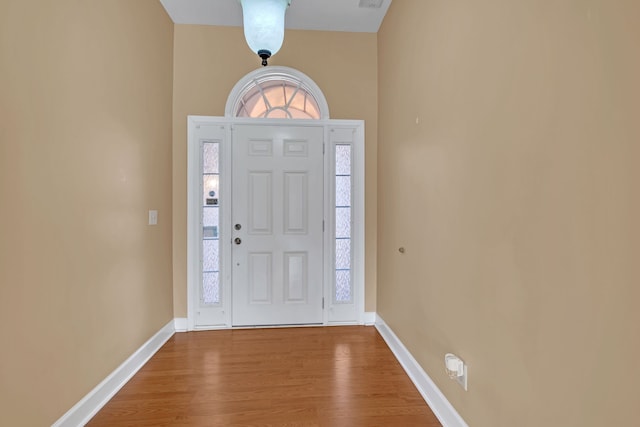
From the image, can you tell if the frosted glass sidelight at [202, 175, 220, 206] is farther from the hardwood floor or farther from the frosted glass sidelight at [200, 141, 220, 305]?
the hardwood floor

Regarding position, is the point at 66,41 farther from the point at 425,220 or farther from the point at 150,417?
the point at 425,220

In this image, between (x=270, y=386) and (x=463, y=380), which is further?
(x=270, y=386)

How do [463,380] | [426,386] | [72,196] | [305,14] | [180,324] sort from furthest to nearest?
[180,324], [305,14], [426,386], [72,196], [463,380]

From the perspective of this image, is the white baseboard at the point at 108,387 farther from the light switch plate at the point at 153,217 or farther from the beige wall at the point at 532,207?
the beige wall at the point at 532,207

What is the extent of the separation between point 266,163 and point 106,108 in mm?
1367

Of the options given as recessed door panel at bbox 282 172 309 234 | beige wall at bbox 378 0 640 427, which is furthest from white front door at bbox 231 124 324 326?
beige wall at bbox 378 0 640 427

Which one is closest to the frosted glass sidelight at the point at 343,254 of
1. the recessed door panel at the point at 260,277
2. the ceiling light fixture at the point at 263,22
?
the recessed door panel at the point at 260,277

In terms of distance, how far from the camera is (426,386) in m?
1.93

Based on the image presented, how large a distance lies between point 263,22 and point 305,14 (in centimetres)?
87

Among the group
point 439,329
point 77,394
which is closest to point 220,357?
point 77,394

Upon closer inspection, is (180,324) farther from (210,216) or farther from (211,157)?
(211,157)

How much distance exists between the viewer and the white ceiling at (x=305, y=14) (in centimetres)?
266

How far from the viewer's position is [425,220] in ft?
6.52

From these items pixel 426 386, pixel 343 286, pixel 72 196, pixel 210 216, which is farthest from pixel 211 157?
pixel 426 386
